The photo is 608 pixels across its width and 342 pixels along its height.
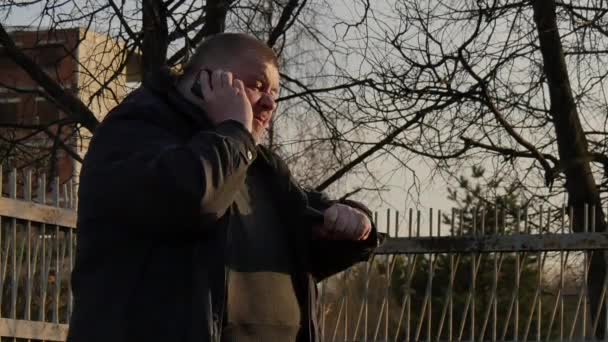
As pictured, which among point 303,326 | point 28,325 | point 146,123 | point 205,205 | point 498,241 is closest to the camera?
point 205,205

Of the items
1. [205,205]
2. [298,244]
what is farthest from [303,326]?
[205,205]

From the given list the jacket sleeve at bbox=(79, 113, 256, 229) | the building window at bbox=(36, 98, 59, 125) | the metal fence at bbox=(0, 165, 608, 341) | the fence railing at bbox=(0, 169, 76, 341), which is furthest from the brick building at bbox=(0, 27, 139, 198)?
the jacket sleeve at bbox=(79, 113, 256, 229)

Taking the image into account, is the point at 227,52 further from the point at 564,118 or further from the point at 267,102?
the point at 564,118

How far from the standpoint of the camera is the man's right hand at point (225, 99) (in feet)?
8.67

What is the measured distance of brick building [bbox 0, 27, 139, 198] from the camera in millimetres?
9703

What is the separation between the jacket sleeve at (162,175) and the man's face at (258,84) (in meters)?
0.18

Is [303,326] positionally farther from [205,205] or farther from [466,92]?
[466,92]

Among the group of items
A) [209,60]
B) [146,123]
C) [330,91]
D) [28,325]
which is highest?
[330,91]

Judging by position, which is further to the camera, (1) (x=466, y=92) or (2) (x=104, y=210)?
(1) (x=466, y=92)

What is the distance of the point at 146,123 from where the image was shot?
261cm

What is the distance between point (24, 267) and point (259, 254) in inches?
146

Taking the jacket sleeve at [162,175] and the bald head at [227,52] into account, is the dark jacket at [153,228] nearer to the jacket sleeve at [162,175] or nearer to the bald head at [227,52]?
the jacket sleeve at [162,175]

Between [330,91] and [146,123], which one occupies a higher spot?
[330,91]

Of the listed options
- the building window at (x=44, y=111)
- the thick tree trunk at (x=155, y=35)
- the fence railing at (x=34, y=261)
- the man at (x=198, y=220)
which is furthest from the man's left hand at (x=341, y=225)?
the building window at (x=44, y=111)
